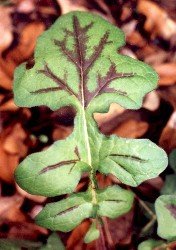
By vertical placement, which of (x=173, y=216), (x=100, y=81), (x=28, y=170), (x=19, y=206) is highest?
(x=100, y=81)

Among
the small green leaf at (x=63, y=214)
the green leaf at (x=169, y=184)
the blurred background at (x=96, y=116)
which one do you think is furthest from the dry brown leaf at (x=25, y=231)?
the green leaf at (x=169, y=184)

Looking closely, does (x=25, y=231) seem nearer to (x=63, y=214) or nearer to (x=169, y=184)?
(x=63, y=214)

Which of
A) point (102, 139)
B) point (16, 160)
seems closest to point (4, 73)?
point (16, 160)

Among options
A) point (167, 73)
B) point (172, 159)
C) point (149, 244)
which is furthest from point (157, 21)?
point (149, 244)

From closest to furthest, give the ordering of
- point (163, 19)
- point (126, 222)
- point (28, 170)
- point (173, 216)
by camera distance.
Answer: point (28, 170)
point (173, 216)
point (126, 222)
point (163, 19)

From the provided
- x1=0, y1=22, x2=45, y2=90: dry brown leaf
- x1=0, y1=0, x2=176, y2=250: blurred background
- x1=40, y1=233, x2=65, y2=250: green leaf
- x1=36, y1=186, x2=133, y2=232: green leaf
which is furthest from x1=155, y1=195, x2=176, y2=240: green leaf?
x1=0, y1=22, x2=45, y2=90: dry brown leaf

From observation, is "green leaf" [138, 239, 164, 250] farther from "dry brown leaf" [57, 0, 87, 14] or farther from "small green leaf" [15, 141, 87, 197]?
"dry brown leaf" [57, 0, 87, 14]

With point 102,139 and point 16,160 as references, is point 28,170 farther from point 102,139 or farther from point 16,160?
point 16,160
